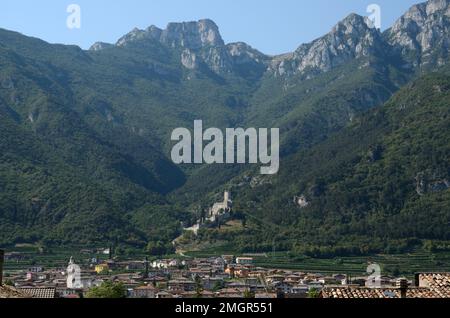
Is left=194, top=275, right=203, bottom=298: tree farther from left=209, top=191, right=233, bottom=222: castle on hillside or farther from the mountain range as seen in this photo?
left=209, top=191, right=233, bottom=222: castle on hillside

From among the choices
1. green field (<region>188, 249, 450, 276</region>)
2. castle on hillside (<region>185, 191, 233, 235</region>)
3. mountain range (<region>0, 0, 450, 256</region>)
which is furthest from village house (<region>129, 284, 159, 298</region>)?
castle on hillside (<region>185, 191, 233, 235</region>)

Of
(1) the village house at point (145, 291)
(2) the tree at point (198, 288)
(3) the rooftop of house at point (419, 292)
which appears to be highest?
(3) the rooftop of house at point (419, 292)

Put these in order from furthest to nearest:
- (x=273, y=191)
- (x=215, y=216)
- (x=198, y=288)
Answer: (x=273, y=191) → (x=215, y=216) → (x=198, y=288)

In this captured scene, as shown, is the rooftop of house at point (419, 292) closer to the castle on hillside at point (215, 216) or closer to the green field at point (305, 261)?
the green field at point (305, 261)

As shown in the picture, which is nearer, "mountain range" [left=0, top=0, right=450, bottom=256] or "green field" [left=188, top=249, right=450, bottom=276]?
"green field" [left=188, top=249, right=450, bottom=276]

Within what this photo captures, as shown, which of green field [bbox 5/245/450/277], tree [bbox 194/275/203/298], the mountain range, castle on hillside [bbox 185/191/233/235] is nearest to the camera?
tree [bbox 194/275/203/298]

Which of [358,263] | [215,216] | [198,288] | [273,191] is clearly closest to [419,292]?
[198,288]

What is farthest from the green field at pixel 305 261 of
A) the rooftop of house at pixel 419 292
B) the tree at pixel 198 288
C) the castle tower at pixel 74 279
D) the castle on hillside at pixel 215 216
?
the rooftop of house at pixel 419 292

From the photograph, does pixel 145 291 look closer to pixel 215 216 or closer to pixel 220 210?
pixel 215 216

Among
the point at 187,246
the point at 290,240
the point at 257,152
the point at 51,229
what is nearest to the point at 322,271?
the point at 290,240

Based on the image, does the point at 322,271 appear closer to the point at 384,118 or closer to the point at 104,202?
the point at 104,202
